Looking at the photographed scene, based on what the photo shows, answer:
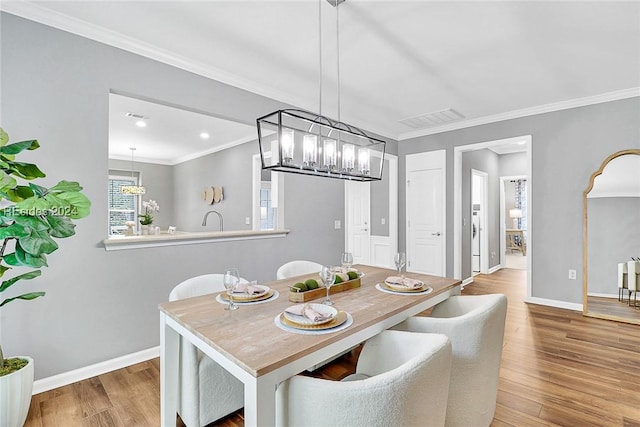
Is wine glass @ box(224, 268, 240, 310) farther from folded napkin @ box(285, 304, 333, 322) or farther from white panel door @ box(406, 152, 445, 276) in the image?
white panel door @ box(406, 152, 445, 276)

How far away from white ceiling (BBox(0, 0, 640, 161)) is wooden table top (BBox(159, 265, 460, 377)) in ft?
6.07

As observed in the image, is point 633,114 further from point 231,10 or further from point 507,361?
point 231,10

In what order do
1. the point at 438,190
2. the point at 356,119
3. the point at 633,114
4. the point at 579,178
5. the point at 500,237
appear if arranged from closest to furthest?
the point at 633,114
the point at 579,178
the point at 356,119
the point at 438,190
the point at 500,237

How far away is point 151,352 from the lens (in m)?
2.53

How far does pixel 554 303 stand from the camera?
12.6 feet

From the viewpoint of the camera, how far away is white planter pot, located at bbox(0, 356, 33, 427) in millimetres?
1536

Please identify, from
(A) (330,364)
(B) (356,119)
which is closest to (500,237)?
(B) (356,119)

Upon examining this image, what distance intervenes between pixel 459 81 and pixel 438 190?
2019mm

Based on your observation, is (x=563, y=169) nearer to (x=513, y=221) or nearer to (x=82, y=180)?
(x=513, y=221)

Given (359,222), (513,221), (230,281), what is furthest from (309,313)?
(513,221)

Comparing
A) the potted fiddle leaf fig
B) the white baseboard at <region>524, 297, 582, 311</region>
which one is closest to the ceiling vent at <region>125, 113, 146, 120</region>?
the potted fiddle leaf fig

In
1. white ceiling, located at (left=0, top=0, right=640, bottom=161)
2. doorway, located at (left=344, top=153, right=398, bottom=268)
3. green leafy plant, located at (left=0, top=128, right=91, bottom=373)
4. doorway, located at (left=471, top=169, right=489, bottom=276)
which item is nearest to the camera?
green leafy plant, located at (left=0, top=128, right=91, bottom=373)

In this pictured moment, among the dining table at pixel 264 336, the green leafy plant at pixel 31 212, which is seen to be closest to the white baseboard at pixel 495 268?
the dining table at pixel 264 336

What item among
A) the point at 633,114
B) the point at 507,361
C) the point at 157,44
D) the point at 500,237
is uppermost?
the point at 157,44
